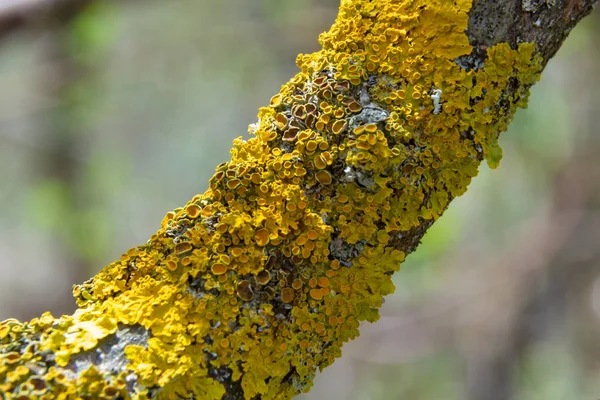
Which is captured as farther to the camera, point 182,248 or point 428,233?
point 428,233

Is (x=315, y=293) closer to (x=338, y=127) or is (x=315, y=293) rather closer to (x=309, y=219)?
(x=309, y=219)

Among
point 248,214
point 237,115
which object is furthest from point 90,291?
point 237,115

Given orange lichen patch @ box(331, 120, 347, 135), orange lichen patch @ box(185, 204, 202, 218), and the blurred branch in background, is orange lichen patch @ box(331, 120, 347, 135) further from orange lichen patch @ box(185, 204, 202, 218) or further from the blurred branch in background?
the blurred branch in background

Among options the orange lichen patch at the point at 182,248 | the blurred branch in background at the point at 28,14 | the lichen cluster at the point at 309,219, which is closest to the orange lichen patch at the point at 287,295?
the lichen cluster at the point at 309,219

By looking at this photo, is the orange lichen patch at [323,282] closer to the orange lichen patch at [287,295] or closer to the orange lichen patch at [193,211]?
the orange lichen patch at [287,295]

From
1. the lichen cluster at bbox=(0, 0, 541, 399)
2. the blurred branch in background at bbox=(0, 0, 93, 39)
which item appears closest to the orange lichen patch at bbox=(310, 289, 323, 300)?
the lichen cluster at bbox=(0, 0, 541, 399)

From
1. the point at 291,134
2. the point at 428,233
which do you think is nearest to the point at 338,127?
the point at 291,134
